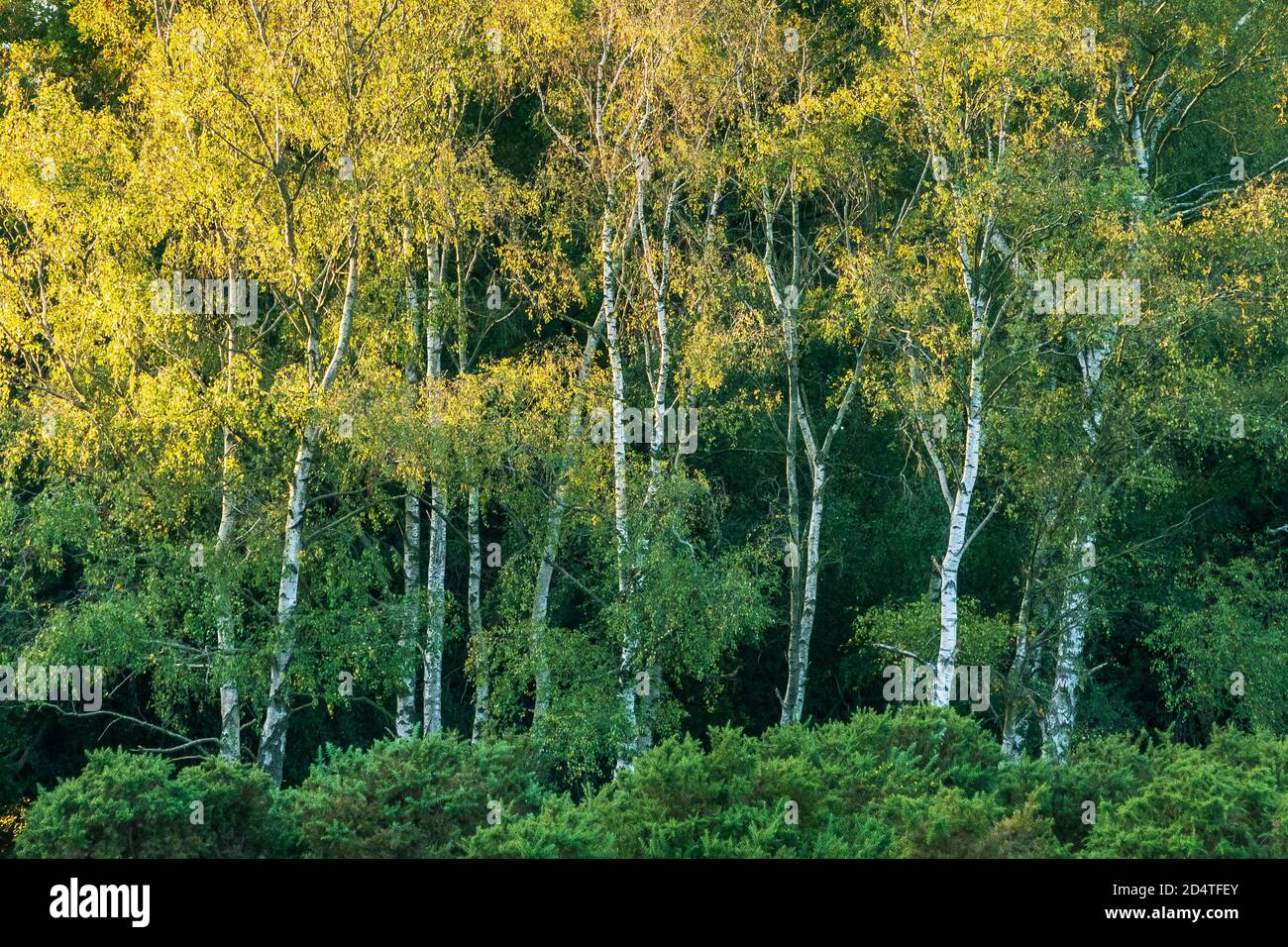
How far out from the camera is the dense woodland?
885 inches

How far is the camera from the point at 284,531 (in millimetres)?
23016

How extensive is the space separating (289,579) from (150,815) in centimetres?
986

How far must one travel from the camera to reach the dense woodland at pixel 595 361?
22.5m

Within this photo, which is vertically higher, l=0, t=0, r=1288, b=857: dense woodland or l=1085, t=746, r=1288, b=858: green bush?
l=0, t=0, r=1288, b=857: dense woodland

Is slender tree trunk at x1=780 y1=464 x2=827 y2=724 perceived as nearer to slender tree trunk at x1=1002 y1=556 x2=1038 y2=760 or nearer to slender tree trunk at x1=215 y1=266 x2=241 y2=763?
slender tree trunk at x1=1002 y1=556 x2=1038 y2=760

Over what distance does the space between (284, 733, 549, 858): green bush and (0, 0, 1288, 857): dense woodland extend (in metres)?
5.68

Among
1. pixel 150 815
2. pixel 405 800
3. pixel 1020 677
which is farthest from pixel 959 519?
pixel 150 815

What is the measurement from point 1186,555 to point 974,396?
5.76 metres

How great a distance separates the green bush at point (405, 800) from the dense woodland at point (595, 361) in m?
5.68

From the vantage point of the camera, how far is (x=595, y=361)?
3020cm

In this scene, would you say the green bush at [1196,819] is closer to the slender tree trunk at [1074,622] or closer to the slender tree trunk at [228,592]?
the slender tree trunk at [1074,622]

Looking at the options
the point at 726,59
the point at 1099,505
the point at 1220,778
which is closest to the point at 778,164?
the point at 726,59

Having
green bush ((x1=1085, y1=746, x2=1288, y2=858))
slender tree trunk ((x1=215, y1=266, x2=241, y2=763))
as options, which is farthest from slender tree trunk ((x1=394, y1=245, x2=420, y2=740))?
green bush ((x1=1085, y1=746, x2=1288, y2=858))

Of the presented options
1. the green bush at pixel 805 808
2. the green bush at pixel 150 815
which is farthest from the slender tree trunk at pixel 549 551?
the green bush at pixel 150 815
